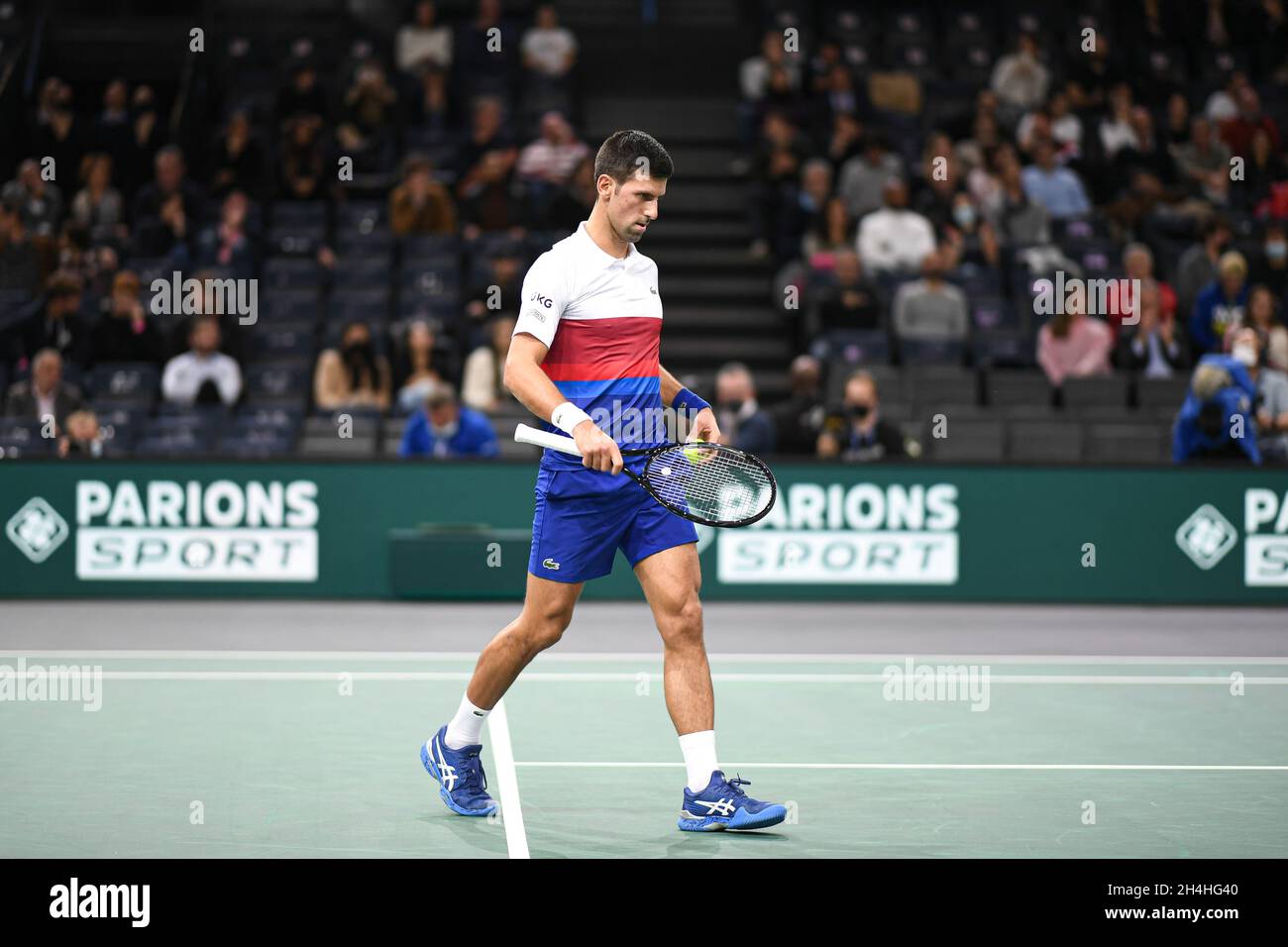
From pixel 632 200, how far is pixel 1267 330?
32.8 feet

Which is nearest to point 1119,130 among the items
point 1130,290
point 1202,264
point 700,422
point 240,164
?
point 1202,264

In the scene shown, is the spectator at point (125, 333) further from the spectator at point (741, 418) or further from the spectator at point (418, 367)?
the spectator at point (741, 418)

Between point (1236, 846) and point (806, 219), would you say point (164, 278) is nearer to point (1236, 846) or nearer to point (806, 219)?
point (806, 219)

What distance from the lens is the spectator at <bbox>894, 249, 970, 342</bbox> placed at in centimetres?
1494

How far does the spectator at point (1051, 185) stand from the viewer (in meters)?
16.7

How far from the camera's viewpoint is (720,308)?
55.7 ft

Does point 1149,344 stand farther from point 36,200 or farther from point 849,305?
Answer: point 36,200

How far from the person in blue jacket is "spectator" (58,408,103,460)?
7701 millimetres

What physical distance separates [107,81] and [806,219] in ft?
28.1

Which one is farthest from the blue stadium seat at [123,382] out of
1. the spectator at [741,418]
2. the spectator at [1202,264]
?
the spectator at [1202,264]

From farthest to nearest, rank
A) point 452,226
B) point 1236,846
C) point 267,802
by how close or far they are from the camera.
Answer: point 452,226, point 267,802, point 1236,846

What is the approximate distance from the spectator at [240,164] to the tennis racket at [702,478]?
11698 millimetres

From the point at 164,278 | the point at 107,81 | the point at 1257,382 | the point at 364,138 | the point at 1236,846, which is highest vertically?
the point at 107,81

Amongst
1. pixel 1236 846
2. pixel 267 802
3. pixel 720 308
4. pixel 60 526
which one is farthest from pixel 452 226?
pixel 1236 846
